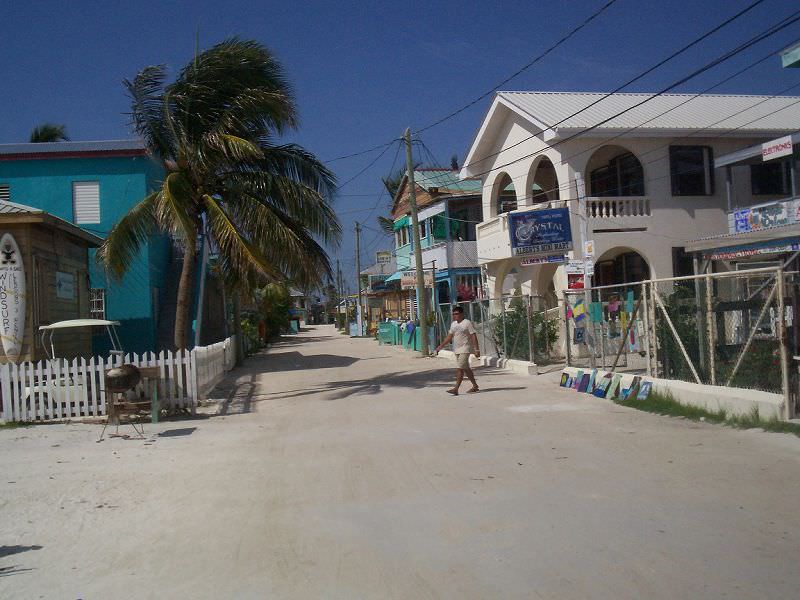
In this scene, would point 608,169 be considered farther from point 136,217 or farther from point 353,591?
point 353,591

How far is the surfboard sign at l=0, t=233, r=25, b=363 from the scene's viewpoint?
14062 mm

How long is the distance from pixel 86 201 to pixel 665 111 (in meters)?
19.0

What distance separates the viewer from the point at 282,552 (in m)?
5.80

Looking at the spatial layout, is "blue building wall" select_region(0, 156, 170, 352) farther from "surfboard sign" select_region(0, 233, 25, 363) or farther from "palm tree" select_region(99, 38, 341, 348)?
"surfboard sign" select_region(0, 233, 25, 363)

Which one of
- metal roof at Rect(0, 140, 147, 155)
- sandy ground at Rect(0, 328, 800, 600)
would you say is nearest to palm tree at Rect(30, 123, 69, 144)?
metal roof at Rect(0, 140, 147, 155)

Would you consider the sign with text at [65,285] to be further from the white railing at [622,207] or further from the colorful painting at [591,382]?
the white railing at [622,207]

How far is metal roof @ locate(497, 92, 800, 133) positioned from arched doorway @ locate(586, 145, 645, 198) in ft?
3.79

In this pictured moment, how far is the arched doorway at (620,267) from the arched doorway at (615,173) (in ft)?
6.59

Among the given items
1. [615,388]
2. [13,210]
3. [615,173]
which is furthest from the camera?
[615,173]

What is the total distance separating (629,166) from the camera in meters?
23.8

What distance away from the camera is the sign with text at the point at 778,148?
18359 millimetres

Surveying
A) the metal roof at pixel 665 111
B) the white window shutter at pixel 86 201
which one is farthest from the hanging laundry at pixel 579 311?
the white window shutter at pixel 86 201

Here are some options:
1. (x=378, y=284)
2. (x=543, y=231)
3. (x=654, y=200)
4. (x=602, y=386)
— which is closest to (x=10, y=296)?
(x=602, y=386)

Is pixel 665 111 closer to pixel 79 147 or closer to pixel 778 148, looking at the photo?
pixel 778 148
